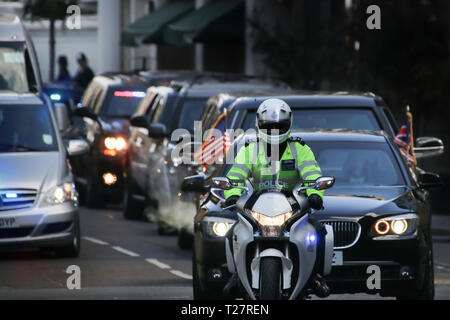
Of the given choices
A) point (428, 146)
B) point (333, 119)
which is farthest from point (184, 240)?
point (428, 146)

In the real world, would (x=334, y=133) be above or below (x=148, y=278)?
above

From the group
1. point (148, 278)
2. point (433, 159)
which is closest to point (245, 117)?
point (148, 278)

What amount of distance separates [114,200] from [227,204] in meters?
14.3

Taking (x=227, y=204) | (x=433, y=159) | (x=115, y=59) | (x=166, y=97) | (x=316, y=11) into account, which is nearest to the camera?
(x=227, y=204)

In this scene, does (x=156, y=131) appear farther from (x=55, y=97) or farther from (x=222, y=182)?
(x=222, y=182)

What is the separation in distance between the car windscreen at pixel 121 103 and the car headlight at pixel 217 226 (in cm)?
1203

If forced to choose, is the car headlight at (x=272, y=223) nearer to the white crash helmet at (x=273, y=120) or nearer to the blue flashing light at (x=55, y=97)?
the white crash helmet at (x=273, y=120)

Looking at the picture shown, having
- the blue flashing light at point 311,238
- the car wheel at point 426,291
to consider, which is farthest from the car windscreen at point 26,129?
the blue flashing light at point 311,238

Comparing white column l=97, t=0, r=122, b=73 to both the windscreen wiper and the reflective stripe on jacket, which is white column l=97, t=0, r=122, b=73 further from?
the reflective stripe on jacket

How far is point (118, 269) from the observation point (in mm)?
15266

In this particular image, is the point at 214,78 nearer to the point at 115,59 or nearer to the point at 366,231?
the point at 366,231

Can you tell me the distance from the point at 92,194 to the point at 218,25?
1610 cm

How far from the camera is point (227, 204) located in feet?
34.7

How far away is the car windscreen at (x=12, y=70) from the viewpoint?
20156 mm
